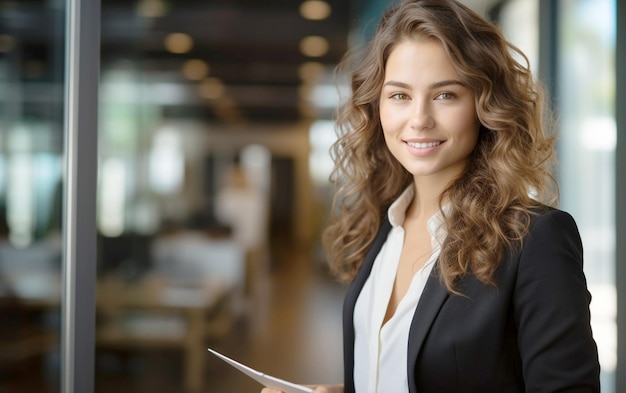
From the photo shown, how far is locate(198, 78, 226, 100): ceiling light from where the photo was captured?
10.7 metres

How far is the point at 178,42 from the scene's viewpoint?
745 cm

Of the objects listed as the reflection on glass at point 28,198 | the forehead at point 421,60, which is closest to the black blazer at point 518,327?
the forehead at point 421,60

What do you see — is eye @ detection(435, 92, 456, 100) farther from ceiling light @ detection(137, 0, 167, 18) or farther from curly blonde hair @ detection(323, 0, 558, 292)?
ceiling light @ detection(137, 0, 167, 18)

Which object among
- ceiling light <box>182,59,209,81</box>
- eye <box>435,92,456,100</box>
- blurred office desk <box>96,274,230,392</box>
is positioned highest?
ceiling light <box>182,59,209,81</box>

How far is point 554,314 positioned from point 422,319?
0.84 ft

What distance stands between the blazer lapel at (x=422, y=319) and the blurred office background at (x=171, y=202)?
69 centimetres

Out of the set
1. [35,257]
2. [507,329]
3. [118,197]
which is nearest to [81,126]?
[507,329]

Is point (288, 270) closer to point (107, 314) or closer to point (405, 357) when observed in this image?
point (107, 314)

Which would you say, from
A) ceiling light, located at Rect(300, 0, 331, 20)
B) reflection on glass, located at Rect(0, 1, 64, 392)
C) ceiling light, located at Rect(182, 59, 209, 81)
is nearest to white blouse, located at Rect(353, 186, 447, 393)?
reflection on glass, located at Rect(0, 1, 64, 392)

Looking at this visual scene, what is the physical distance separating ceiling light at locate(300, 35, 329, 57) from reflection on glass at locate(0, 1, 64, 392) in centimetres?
465

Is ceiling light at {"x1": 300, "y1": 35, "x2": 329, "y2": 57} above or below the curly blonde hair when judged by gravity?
above

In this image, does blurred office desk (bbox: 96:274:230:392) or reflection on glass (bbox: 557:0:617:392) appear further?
blurred office desk (bbox: 96:274:230:392)

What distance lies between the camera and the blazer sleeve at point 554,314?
1139 millimetres

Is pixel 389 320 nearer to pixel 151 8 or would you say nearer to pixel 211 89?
pixel 151 8
